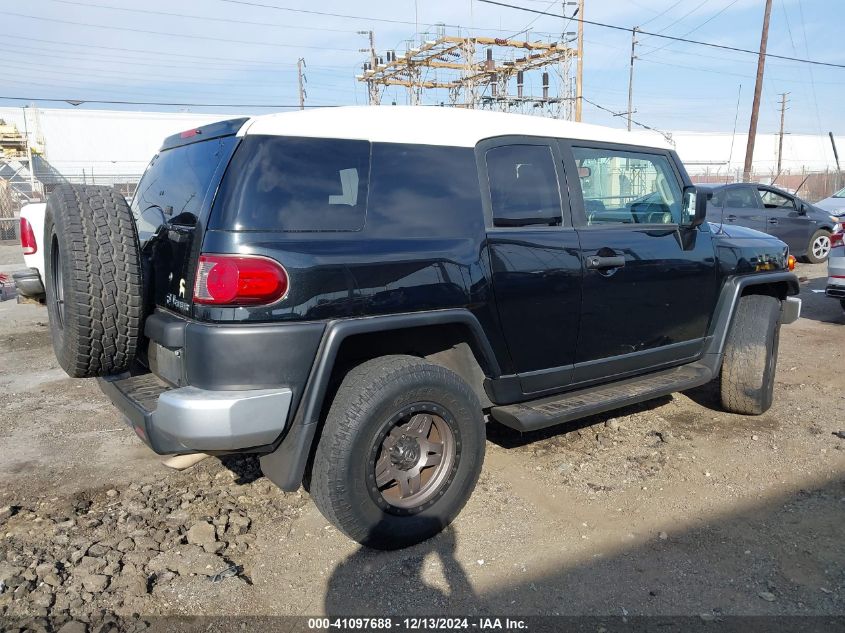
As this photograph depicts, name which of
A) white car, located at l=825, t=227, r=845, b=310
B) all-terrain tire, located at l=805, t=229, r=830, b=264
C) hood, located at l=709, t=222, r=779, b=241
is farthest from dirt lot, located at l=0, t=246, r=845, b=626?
all-terrain tire, located at l=805, t=229, r=830, b=264

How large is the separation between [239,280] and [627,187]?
275cm

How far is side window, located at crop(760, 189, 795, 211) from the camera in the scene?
12266 mm

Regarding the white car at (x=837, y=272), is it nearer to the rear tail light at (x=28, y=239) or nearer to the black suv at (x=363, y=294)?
the black suv at (x=363, y=294)

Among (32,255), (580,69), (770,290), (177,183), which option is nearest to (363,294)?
(177,183)

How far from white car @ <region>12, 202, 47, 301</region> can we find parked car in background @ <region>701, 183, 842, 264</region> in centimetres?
1068

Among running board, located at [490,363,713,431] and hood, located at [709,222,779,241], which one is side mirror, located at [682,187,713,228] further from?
running board, located at [490,363,713,431]

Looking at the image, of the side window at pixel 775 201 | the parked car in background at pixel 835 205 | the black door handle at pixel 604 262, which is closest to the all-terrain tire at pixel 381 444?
the black door handle at pixel 604 262

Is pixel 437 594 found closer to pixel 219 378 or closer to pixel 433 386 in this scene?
pixel 433 386

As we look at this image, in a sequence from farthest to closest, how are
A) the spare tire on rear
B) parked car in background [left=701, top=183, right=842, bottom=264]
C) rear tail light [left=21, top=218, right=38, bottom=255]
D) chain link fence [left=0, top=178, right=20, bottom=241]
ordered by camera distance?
chain link fence [left=0, top=178, right=20, bottom=241] → parked car in background [left=701, top=183, right=842, bottom=264] → rear tail light [left=21, top=218, right=38, bottom=255] → the spare tire on rear

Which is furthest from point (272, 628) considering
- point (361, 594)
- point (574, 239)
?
point (574, 239)

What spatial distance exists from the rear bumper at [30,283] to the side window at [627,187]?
3.39 meters

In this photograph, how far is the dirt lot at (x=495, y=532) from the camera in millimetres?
2807

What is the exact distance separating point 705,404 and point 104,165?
3592 centimetres

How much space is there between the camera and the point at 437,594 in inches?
112
